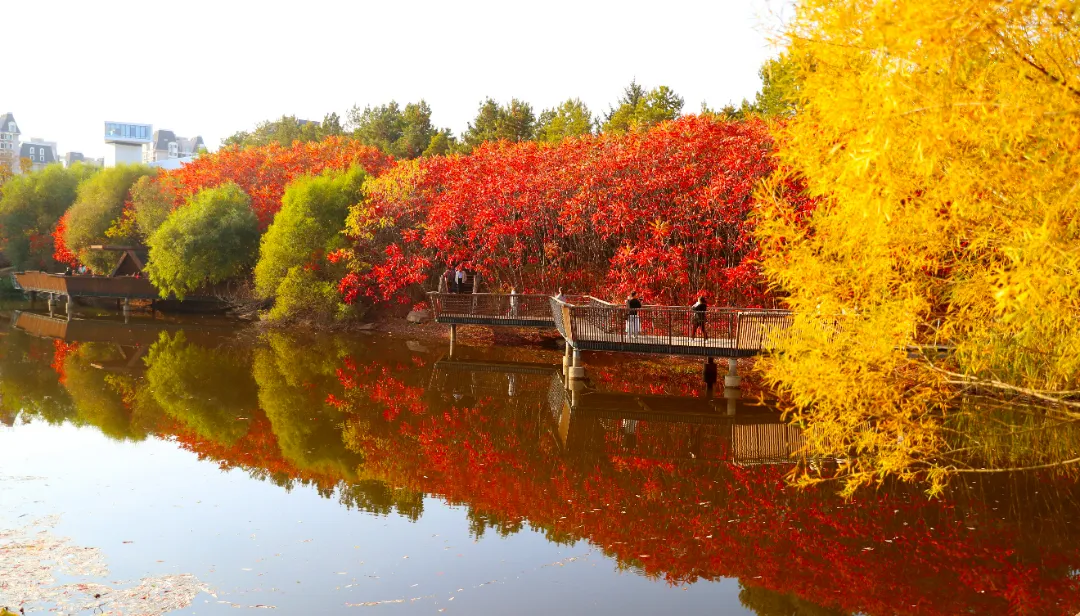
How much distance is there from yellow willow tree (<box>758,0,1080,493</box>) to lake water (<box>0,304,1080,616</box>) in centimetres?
148

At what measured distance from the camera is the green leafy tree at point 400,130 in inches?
1896

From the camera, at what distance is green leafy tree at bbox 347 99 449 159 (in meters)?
48.2

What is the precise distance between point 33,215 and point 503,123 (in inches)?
931

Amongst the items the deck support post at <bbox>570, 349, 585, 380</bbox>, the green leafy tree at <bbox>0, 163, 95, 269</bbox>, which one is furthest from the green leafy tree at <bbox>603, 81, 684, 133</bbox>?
the green leafy tree at <bbox>0, 163, 95, 269</bbox>

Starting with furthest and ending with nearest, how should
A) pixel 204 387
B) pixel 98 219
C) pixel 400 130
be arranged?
1. pixel 400 130
2. pixel 98 219
3. pixel 204 387

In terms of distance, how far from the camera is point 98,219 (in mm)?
39812

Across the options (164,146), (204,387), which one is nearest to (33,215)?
(204,387)

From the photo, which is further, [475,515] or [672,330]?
[672,330]

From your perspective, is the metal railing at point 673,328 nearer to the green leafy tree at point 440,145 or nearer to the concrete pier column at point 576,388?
the concrete pier column at point 576,388

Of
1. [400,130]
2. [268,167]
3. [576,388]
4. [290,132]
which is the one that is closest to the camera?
[576,388]

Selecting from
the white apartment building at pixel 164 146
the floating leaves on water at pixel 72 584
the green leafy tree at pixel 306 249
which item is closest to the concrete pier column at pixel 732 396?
the floating leaves on water at pixel 72 584

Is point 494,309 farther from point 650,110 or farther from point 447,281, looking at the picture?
point 650,110

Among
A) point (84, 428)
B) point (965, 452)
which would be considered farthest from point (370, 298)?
point (965, 452)

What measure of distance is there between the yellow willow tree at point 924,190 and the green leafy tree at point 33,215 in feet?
142
